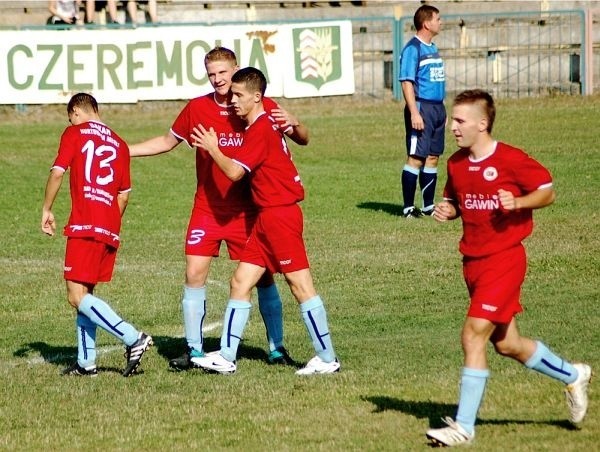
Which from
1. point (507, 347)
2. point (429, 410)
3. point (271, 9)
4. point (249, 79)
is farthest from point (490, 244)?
point (271, 9)

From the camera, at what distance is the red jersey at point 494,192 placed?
6930 millimetres

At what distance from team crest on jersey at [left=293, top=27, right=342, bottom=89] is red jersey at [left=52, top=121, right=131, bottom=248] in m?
14.7

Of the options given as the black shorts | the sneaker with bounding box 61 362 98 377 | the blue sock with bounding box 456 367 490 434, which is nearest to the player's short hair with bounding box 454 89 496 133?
the blue sock with bounding box 456 367 490 434

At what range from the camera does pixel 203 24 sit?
23.6 metres

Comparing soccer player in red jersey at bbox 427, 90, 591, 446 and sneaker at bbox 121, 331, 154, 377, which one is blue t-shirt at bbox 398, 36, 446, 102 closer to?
sneaker at bbox 121, 331, 154, 377

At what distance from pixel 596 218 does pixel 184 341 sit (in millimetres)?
6840

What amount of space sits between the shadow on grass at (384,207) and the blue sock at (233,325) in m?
7.81

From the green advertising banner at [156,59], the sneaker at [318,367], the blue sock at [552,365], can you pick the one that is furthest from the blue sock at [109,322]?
the green advertising banner at [156,59]

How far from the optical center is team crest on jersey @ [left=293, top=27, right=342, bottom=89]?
23.5 m

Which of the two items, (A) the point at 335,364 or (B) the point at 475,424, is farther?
(A) the point at 335,364

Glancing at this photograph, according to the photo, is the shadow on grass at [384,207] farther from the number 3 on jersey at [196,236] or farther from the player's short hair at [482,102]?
the player's short hair at [482,102]

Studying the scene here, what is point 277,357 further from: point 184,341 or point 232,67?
point 232,67

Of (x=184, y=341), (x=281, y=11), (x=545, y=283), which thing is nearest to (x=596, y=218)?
(x=545, y=283)

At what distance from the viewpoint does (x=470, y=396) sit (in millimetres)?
6785
